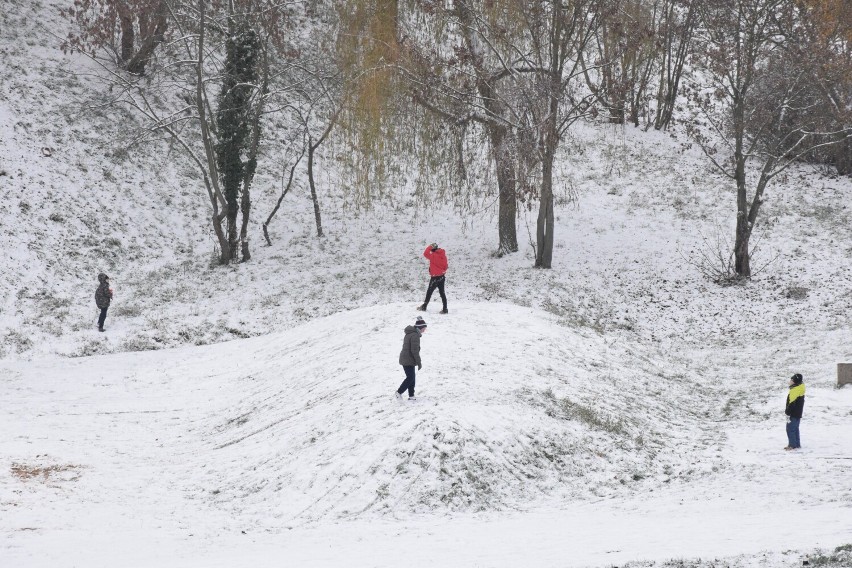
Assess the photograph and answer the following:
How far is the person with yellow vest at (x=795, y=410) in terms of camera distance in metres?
13.7

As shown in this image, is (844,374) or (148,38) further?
(148,38)

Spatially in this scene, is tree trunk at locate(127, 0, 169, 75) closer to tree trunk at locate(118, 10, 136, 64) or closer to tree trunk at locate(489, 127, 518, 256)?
tree trunk at locate(118, 10, 136, 64)

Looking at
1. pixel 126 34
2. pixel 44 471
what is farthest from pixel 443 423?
pixel 126 34

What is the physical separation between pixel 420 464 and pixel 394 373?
12.3ft

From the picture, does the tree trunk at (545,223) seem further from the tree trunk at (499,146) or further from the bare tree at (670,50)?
the bare tree at (670,50)

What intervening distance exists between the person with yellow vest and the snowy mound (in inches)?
70.5

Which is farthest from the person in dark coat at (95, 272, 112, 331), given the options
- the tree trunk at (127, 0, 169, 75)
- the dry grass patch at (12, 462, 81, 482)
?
the tree trunk at (127, 0, 169, 75)

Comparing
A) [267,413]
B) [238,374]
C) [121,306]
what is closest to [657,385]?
[267,413]

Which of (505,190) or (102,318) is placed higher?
(505,190)

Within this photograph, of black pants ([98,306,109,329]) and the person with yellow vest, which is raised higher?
black pants ([98,306,109,329])

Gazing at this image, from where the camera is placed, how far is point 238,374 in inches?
795

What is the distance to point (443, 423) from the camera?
42.1ft

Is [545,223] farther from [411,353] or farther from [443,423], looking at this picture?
[443,423]

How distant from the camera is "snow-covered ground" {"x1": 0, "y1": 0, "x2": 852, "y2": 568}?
1111 cm
